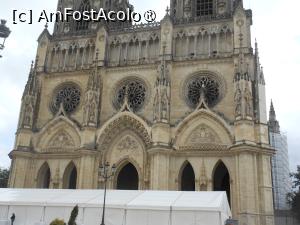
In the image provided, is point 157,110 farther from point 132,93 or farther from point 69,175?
point 69,175

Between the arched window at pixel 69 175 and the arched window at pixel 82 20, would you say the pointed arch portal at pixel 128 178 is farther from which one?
the arched window at pixel 82 20

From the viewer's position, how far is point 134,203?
65.8 feet

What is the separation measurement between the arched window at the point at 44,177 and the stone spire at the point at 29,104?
389 cm

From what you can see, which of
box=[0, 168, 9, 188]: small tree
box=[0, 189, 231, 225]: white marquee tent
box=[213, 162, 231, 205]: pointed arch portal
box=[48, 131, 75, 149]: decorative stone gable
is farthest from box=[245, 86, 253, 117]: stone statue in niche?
box=[0, 168, 9, 188]: small tree

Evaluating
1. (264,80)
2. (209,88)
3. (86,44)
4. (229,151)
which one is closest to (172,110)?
(209,88)

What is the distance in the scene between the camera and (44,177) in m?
33.7

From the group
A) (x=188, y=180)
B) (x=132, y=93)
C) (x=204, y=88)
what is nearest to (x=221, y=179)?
(x=188, y=180)

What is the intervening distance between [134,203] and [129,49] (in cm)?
1834

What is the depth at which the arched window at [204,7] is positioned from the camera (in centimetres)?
3543

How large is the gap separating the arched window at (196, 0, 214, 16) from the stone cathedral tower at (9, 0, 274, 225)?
0.32 ft

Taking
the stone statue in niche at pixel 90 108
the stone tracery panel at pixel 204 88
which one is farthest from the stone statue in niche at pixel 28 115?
the stone tracery panel at pixel 204 88

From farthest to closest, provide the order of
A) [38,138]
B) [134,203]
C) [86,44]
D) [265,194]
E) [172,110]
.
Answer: [86,44] < [38,138] < [172,110] < [265,194] < [134,203]

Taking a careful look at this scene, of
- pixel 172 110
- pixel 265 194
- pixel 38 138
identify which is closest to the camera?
pixel 265 194

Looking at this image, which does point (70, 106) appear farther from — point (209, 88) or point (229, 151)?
point (229, 151)
